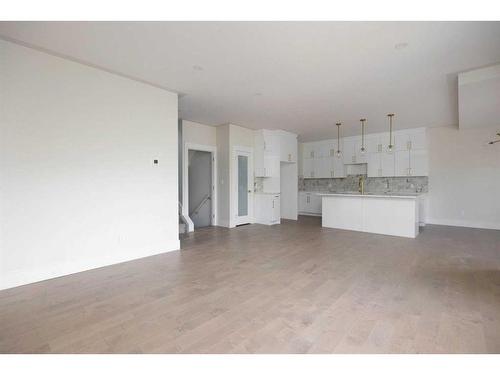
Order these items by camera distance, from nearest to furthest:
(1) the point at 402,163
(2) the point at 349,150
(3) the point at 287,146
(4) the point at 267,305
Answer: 1. (4) the point at 267,305
2. (1) the point at 402,163
3. (3) the point at 287,146
4. (2) the point at 349,150

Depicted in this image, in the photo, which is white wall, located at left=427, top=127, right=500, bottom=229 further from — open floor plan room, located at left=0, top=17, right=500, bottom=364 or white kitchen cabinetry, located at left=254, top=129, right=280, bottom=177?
white kitchen cabinetry, located at left=254, top=129, right=280, bottom=177

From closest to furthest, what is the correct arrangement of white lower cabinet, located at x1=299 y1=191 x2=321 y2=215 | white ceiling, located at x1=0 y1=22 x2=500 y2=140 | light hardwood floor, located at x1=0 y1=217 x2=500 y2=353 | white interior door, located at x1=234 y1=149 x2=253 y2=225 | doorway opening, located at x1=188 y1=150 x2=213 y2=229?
light hardwood floor, located at x1=0 y1=217 x2=500 y2=353 < white ceiling, located at x1=0 y1=22 x2=500 y2=140 < white interior door, located at x1=234 y1=149 x2=253 y2=225 < doorway opening, located at x1=188 y1=150 x2=213 y2=229 < white lower cabinet, located at x1=299 y1=191 x2=321 y2=215

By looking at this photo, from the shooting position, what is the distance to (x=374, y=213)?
5848 millimetres

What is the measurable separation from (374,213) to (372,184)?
305 cm

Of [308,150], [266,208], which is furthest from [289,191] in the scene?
[308,150]

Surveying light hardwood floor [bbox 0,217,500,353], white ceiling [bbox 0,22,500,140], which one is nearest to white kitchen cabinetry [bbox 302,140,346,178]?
white ceiling [bbox 0,22,500,140]

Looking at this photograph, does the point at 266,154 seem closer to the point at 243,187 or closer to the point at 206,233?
the point at 243,187

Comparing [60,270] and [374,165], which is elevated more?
[374,165]

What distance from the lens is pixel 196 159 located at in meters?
7.48

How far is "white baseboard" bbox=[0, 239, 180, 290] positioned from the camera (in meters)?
2.80

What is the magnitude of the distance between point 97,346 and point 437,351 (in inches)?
93.6

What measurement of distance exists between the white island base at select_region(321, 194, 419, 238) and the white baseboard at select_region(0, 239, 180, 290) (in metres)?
4.49
